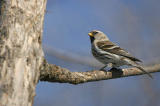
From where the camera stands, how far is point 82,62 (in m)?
5.31

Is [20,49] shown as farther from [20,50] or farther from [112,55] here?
[112,55]

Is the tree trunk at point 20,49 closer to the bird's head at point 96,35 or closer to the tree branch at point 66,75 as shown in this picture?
the tree branch at point 66,75

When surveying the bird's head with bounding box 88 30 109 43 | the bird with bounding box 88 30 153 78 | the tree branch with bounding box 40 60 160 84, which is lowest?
the tree branch with bounding box 40 60 160 84

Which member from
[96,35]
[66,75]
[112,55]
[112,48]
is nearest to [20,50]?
[66,75]

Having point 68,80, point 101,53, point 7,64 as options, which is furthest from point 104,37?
point 7,64

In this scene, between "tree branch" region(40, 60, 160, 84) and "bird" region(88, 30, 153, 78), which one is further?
"bird" region(88, 30, 153, 78)

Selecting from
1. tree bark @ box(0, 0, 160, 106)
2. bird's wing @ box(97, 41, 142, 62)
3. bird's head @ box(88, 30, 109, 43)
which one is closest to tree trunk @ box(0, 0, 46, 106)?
tree bark @ box(0, 0, 160, 106)

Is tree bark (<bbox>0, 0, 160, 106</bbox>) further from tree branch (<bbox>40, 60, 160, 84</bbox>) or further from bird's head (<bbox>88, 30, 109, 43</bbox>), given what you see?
bird's head (<bbox>88, 30, 109, 43</bbox>)

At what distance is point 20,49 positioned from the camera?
276 centimetres

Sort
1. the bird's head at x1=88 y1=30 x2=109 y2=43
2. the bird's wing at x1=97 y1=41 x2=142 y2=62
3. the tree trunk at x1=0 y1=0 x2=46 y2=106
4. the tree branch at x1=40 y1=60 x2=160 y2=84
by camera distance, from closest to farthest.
Result: the tree trunk at x1=0 y1=0 x2=46 y2=106, the tree branch at x1=40 y1=60 x2=160 y2=84, the bird's wing at x1=97 y1=41 x2=142 y2=62, the bird's head at x1=88 y1=30 x2=109 y2=43

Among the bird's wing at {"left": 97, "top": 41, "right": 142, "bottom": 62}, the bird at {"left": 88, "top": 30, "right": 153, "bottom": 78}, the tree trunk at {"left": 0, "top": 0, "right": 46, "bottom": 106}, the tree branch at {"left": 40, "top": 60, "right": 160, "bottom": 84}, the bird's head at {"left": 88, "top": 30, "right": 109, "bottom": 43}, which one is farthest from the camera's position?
the bird's head at {"left": 88, "top": 30, "right": 109, "bottom": 43}

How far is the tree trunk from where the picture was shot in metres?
2.63

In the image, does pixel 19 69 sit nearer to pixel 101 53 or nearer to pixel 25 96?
pixel 25 96

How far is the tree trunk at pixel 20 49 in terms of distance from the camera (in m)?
2.63
